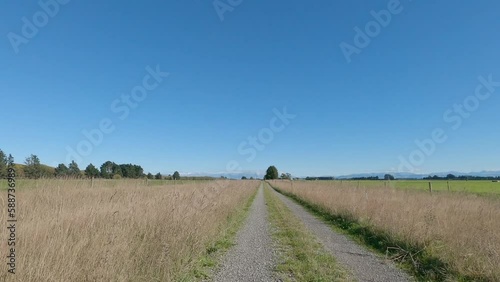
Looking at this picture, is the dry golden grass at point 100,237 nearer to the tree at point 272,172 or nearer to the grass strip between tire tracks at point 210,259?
the grass strip between tire tracks at point 210,259

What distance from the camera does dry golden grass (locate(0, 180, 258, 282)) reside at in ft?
11.2

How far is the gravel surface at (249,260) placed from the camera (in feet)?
17.8

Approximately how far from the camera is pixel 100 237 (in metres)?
4.40

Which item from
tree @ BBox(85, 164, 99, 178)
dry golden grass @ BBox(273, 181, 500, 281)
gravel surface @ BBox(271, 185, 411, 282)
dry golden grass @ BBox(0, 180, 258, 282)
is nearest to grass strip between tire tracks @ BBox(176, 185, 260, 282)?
dry golden grass @ BBox(0, 180, 258, 282)

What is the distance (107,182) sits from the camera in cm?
1062

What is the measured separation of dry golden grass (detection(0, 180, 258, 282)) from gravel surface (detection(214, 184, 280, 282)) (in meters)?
0.78

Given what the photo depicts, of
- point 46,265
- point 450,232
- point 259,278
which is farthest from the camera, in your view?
point 450,232

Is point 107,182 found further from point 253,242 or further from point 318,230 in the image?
point 318,230

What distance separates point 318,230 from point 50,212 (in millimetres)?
9038

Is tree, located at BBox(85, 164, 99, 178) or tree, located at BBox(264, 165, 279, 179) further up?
tree, located at BBox(264, 165, 279, 179)

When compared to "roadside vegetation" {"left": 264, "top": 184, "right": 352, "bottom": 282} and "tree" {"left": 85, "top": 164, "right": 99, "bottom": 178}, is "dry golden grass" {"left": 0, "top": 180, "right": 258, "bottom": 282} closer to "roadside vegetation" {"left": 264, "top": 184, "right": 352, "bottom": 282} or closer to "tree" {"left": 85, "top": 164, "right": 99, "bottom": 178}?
"roadside vegetation" {"left": 264, "top": 184, "right": 352, "bottom": 282}

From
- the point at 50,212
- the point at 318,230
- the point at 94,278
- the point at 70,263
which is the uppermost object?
the point at 50,212

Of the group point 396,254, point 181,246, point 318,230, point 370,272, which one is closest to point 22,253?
point 181,246

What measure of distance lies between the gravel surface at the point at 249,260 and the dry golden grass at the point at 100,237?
2.56ft
